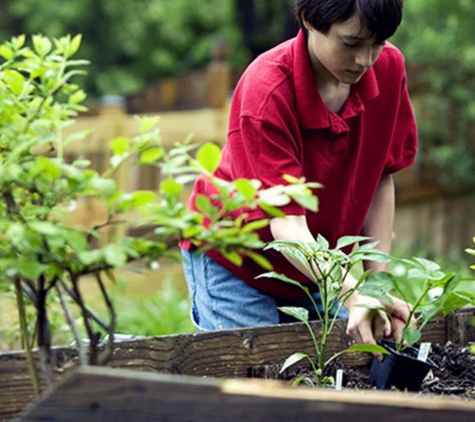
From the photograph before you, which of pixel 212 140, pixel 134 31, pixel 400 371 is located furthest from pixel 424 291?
pixel 134 31

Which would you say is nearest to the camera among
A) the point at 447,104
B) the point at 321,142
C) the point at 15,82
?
the point at 15,82

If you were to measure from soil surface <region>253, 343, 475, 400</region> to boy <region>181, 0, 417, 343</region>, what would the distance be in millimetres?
182

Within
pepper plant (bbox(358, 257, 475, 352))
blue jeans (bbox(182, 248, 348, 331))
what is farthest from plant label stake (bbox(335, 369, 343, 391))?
blue jeans (bbox(182, 248, 348, 331))

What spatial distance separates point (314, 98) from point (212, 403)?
1500 mm

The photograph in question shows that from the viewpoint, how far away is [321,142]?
124 inches

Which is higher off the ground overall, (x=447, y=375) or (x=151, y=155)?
(x=151, y=155)

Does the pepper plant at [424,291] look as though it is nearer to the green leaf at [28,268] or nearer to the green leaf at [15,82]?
the green leaf at [15,82]

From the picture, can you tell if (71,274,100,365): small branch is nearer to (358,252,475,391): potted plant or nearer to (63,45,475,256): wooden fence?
(358,252,475,391): potted plant

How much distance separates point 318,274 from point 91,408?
130 cm

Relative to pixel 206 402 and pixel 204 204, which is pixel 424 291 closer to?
pixel 204 204

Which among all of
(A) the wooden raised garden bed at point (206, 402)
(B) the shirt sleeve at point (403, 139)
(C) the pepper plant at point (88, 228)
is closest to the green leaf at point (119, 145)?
(C) the pepper plant at point (88, 228)

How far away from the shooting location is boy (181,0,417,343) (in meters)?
2.88

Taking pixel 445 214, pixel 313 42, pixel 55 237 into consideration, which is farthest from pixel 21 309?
pixel 445 214

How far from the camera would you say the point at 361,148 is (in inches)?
127
